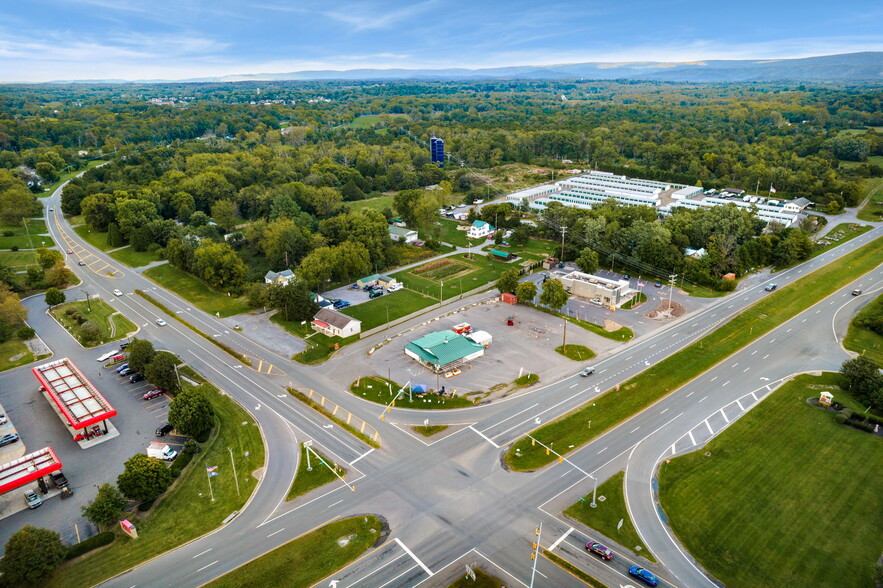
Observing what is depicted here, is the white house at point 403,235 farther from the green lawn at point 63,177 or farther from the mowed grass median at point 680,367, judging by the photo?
the green lawn at point 63,177

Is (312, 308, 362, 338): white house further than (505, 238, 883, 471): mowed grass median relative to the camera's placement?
Yes

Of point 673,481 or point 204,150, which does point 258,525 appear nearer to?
point 673,481

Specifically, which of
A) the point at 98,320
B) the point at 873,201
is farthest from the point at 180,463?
the point at 873,201

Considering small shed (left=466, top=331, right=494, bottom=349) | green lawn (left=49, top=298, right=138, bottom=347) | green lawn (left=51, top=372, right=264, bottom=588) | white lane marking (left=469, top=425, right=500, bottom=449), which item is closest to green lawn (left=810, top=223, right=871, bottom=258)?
small shed (left=466, top=331, right=494, bottom=349)

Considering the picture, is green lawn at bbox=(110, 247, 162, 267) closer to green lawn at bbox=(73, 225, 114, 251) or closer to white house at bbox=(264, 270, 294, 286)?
green lawn at bbox=(73, 225, 114, 251)

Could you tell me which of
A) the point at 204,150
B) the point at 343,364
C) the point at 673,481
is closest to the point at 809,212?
the point at 673,481

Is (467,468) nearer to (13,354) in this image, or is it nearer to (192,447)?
(192,447)

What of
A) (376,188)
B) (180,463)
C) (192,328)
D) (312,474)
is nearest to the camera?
(312,474)
